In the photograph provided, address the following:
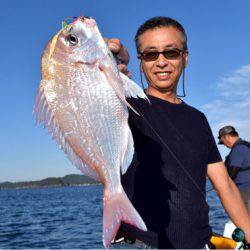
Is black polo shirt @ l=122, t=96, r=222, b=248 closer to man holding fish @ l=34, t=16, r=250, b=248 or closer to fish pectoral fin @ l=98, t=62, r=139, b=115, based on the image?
man holding fish @ l=34, t=16, r=250, b=248

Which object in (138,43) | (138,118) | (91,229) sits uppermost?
(138,43)

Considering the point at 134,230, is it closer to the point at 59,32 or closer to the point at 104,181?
the point at 104,181

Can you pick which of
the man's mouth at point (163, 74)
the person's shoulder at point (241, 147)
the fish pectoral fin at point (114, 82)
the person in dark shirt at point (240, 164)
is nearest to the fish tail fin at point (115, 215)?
the fish pectoral fin at point (114, 82)

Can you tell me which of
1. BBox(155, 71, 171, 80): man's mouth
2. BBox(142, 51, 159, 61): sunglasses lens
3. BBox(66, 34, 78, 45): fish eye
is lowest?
BBox(155, 71, 171, 80): man's mouth

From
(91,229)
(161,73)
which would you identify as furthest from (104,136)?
(91,229)

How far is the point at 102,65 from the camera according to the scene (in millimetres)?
2531

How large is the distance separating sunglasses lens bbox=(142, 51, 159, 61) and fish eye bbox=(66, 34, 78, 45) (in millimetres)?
766

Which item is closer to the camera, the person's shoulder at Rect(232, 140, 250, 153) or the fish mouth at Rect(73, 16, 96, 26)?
the fish mouth at Rect(73, 16, 96, 26)

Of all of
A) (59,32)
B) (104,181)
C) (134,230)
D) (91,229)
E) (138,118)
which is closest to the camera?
(104,181)

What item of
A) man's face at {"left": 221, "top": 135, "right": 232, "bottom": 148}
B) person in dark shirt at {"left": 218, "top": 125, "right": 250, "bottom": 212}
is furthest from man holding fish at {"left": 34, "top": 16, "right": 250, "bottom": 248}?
man's face at {"left": 221, "top": 135, "right": 232, "bottom": 148}

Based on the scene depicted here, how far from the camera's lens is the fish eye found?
2.63 meters

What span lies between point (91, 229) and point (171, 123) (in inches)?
783

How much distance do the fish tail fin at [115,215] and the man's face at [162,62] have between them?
1.17 m

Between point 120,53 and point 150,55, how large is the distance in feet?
1.08
